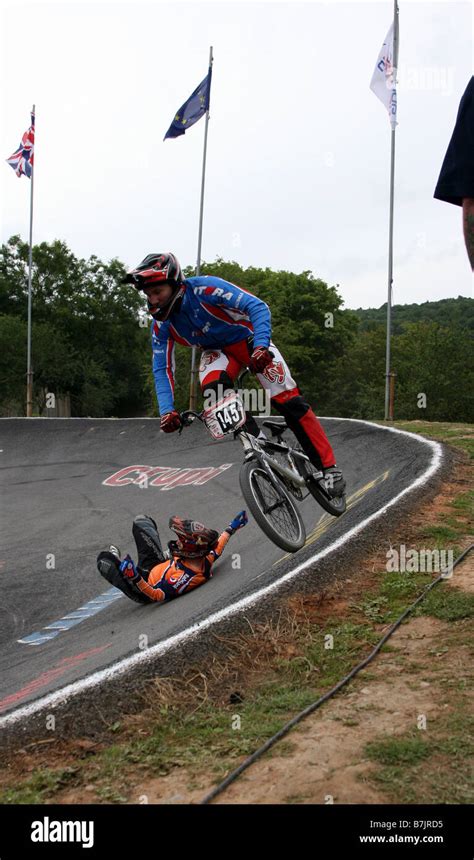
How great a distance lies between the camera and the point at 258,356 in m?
6.29

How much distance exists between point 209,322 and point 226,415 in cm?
88

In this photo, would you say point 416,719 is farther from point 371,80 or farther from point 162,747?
point 371,80

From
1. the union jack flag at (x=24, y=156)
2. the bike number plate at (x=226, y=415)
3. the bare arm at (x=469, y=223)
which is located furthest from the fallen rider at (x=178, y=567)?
the union jack flag at (x=24, y=156)

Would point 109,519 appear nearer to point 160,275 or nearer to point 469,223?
point 160,275

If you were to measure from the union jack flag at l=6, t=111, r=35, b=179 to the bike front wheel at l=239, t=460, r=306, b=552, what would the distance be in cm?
3138

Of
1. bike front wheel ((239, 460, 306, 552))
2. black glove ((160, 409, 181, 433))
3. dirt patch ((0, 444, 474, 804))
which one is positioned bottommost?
dirt patch ((0, 444, 474, 804))

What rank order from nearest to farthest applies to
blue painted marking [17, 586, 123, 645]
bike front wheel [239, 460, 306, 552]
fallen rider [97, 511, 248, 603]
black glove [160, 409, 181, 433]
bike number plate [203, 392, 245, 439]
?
bike front wheel [239, 460, 306, 552] < bike number plate [203, 392, 245, 439] < black glove [160, 409, 181, 433] < fallen rider [97, 511, 248, 603] < blue painted marking [17, 586, 123, 645]

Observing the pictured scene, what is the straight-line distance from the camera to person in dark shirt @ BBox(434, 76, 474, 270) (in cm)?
286

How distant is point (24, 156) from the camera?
3428cm

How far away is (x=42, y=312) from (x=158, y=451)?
49139mm

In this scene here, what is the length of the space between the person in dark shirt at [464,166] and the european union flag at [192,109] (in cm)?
2661

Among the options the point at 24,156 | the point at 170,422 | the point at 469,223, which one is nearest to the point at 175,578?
the point at 170,422

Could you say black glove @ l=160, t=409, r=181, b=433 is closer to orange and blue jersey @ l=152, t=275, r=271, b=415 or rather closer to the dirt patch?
orange and blue jersey @ l=152, t=275, r=271, b=415
